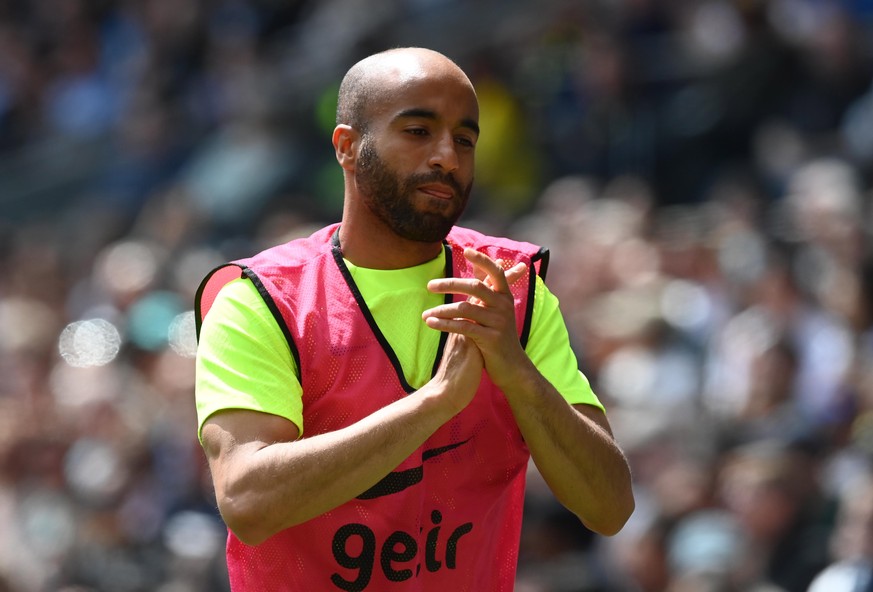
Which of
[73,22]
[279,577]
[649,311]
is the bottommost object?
[279,577]

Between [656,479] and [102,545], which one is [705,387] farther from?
[102,545]

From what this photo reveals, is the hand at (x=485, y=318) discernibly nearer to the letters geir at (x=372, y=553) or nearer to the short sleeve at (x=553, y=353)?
the short sleeve at (x=553, y=353)

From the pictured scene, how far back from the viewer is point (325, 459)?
327cm

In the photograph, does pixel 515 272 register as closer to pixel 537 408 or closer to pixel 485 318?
pixel 485 318

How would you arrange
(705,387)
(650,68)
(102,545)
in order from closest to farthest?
1. (705,387)
2. (102,545)
3. (650,68)

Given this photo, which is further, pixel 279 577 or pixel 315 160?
pixel 315 160

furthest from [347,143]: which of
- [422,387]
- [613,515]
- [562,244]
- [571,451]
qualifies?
[562,244]

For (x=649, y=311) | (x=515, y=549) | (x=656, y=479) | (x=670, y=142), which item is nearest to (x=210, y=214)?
(x=670, y=142)

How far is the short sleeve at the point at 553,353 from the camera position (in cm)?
364

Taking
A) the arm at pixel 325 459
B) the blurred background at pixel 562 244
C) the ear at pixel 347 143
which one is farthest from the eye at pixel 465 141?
the blurred background at pixel 562 244

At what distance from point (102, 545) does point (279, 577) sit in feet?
18.9

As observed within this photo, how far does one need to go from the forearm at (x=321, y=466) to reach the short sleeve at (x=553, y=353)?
0.41m

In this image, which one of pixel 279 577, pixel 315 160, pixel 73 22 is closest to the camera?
pixel 279 577

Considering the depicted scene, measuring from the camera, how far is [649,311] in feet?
27.4
